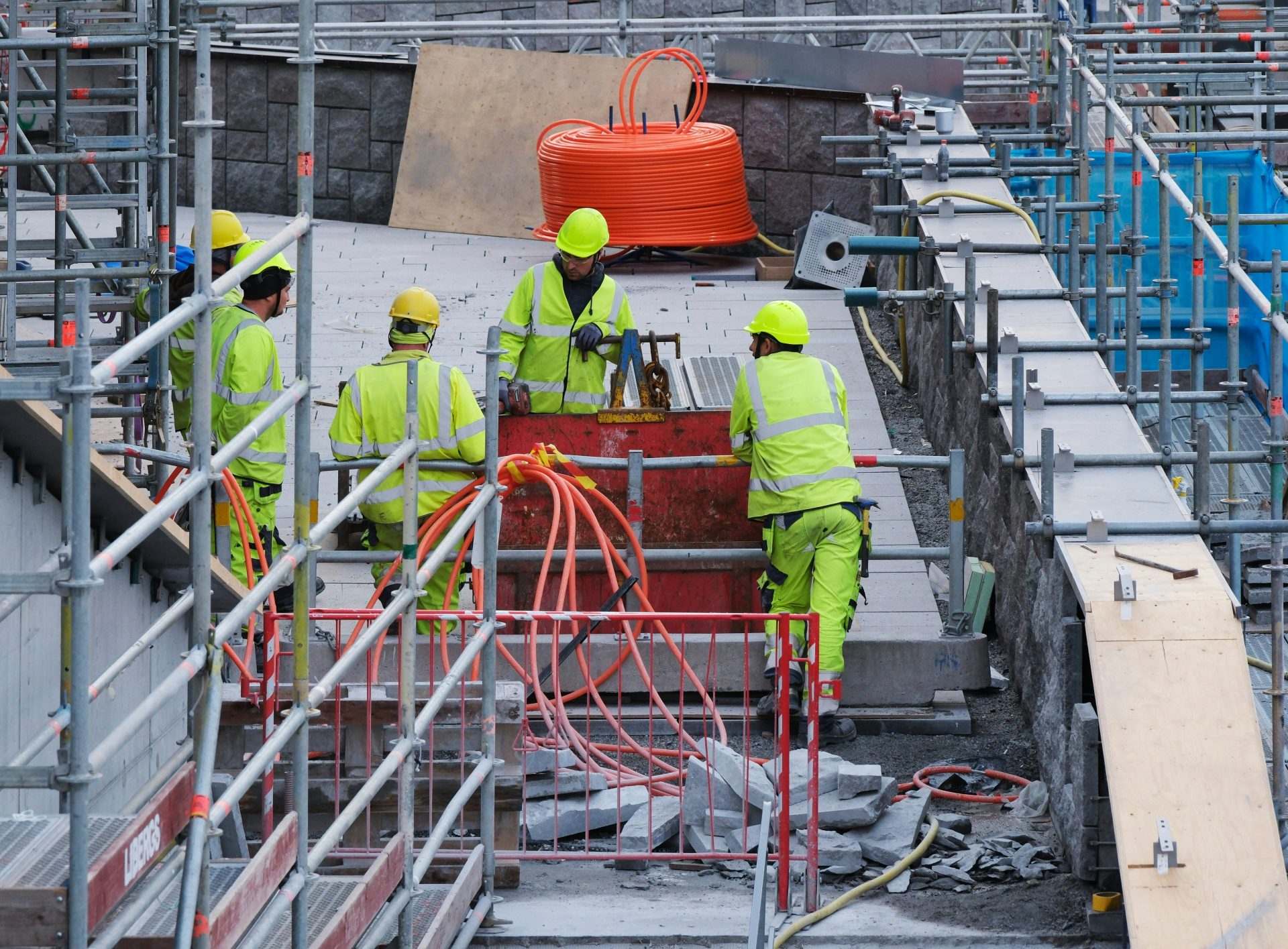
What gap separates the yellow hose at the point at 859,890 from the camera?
25.3 ft

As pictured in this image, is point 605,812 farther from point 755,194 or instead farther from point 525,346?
point 755,194

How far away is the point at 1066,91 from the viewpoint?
16.1 m

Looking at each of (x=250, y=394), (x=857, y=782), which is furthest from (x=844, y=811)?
(x=250, y=394)

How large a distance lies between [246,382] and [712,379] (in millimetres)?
3561

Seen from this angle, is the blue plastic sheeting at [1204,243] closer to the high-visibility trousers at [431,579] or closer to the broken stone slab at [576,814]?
the high-visibility trousers at [431,579]

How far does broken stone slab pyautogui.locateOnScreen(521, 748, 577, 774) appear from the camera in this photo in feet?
28.7

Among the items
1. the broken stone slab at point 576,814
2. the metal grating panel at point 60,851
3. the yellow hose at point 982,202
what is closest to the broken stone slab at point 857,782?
the broken stone slab at point 576,814

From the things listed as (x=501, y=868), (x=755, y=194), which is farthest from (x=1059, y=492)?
(x=755, y=194)

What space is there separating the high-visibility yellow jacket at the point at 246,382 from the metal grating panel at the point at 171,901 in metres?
3.89

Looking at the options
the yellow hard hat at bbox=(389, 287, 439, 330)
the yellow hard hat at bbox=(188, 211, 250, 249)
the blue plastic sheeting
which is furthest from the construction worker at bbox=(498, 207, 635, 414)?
the blue plastic sheeting

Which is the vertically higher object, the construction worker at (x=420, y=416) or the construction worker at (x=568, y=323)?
the construction worker at (x=568, y=323)

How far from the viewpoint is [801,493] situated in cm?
991

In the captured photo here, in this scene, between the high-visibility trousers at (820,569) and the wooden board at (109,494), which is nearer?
the wooden board at (109,494)

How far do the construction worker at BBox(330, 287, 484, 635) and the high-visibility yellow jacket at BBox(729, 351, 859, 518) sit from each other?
1.31m
